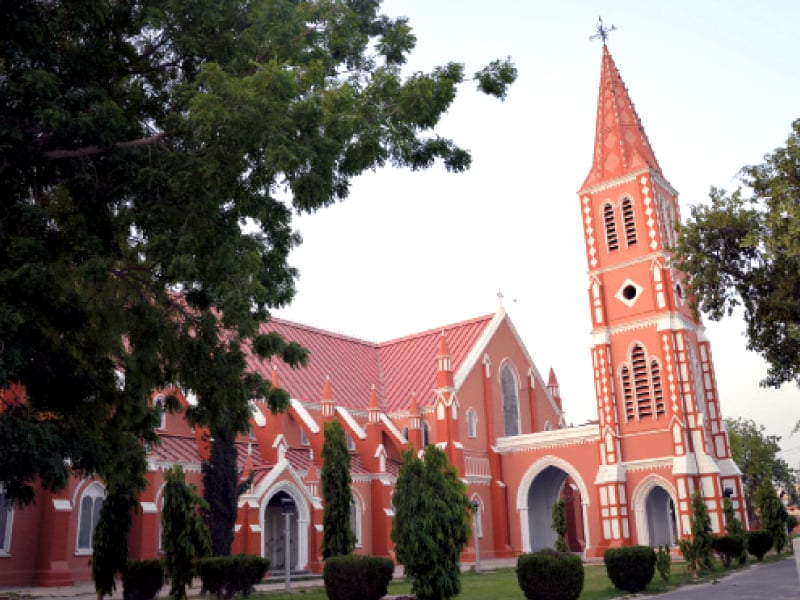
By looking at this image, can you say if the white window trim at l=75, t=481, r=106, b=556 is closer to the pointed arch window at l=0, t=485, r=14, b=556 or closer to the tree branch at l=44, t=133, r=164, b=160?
the pointed arch window at l=0, t=485, r=14, b=556

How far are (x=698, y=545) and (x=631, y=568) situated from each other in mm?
→ 5662

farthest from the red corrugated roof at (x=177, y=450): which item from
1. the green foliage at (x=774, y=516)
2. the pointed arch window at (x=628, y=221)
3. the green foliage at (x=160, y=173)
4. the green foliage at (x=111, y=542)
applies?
the green foliage at (x=774, y=516)

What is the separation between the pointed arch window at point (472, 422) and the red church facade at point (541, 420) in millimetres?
96

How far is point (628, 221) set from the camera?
38.5 meters

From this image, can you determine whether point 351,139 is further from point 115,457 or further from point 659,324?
point 659,324

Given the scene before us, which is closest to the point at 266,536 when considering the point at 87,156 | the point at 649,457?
the point at 649,457

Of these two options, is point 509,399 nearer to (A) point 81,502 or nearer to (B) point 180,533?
(A) point 81,502

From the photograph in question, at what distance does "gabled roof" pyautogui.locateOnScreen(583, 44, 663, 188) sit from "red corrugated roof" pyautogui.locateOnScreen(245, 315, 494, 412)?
11.2 metres

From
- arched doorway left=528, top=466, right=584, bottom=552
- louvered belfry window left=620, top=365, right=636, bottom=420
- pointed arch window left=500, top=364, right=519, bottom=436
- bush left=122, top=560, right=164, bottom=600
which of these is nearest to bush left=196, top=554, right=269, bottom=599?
bush left=122, top=560, right=164, bottom=600

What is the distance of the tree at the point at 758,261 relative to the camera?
1773 cm

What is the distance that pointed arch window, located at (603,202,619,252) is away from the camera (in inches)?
1521

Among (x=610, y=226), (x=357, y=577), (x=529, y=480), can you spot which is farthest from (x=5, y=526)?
(x=610, y=226)

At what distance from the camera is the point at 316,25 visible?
12164 mm

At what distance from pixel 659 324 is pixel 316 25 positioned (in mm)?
27814
